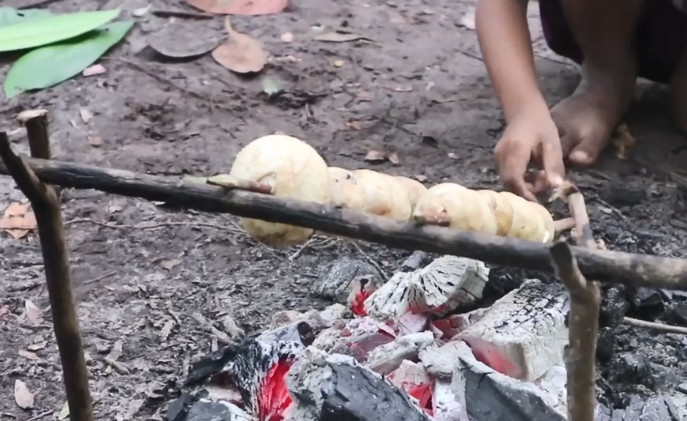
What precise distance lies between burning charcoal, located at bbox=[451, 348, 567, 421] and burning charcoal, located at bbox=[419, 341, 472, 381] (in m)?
0.05

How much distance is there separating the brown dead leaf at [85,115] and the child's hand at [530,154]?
1171 mm

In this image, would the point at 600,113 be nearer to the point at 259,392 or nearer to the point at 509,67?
the point at 509,67

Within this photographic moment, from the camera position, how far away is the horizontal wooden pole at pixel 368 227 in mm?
687

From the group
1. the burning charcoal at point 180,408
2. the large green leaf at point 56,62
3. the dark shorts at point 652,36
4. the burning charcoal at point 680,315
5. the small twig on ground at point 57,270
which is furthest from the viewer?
the large green leaf at point 56,62

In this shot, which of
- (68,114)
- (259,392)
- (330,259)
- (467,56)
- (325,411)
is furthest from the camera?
(467,56)

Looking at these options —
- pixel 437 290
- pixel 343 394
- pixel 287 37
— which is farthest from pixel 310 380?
pixel 287 37

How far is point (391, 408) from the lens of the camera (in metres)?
1.09

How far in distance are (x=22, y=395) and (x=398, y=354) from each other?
60cm

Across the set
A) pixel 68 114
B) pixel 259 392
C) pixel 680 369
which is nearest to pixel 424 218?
pixel 259 392

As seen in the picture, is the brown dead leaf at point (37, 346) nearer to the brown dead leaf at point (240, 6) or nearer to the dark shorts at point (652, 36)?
the dark shorts at point (652, 36)

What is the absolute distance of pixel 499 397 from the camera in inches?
43.9

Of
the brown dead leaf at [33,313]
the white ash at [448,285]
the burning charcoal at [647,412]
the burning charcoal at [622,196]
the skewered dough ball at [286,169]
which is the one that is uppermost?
the skewered dough ball at [286,169]

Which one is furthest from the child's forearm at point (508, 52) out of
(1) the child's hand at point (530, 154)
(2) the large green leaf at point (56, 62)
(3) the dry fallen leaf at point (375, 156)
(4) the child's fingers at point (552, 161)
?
(2) the large green leaf at point (56, 62)

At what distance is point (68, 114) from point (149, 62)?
360 millimetres
